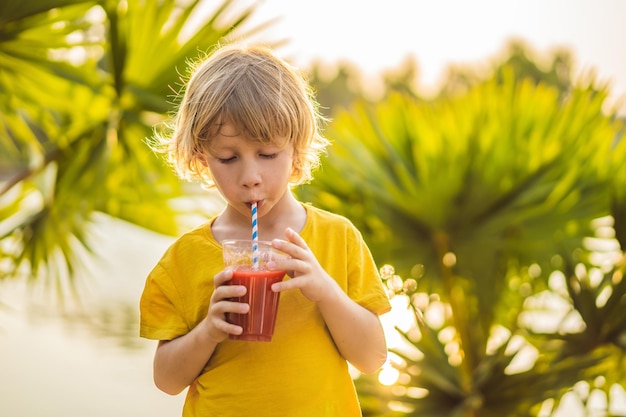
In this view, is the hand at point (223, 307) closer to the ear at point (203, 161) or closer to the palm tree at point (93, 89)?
the ear at point (203, 161)

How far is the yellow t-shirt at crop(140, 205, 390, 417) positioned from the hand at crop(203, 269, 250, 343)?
0.33 ft

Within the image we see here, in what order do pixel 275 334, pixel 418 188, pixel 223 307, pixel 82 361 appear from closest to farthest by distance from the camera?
pixel 223 307 < pixel 275 334 < pixel 418 188 < pixel 82 361

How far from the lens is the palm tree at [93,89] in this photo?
2932 millimetres

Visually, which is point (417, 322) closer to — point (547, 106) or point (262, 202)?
point (547, 106)

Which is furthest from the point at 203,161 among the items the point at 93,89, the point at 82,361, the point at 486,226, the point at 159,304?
the point at 82,361

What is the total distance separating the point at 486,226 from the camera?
10.4 feet

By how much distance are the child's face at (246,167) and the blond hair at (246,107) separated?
0.01 metres

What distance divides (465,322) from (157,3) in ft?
5.07

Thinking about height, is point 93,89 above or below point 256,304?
above

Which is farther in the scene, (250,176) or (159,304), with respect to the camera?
(159,304)

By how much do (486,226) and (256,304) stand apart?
2037 mm

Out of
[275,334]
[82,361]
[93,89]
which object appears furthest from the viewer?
[82,361]

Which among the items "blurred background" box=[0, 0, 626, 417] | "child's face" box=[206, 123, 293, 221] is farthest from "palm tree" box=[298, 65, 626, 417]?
"child's face" box=[206, 123, 293, 221]

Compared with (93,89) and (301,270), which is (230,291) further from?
(93,89)
